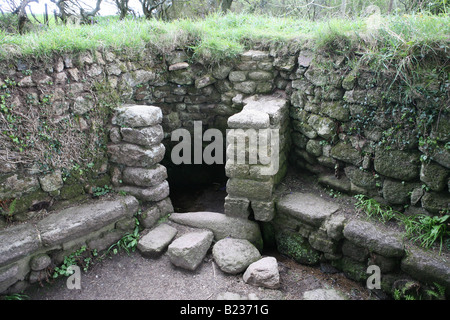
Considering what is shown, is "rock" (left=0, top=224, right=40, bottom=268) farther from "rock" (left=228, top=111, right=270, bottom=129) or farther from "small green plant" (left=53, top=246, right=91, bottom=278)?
"rock" (left=228, top=111, right=270, bottom=129)

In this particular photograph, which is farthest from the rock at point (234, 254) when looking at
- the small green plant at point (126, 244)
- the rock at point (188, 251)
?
the small green plant at point (126, 244)

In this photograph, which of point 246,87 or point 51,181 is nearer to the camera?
point 51,181

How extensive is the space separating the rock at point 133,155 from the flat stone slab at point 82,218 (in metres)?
0.42

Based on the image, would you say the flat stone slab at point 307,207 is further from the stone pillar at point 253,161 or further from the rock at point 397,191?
the rock at point 397,191

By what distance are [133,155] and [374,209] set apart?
2.76m

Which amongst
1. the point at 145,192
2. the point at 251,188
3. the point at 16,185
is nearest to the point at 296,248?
the point at 251,188

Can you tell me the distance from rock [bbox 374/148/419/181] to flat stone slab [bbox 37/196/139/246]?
274cm

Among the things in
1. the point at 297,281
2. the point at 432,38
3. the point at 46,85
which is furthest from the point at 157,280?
the point at 432,38

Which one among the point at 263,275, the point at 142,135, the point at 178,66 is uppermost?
the point at 178,66

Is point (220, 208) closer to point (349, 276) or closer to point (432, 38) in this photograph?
point (349, 276)

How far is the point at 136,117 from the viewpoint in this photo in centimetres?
345

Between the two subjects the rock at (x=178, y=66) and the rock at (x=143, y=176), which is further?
the rock at (x=178, y=66)

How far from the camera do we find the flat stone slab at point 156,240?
11.1ft

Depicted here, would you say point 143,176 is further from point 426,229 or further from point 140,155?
point 426,229
